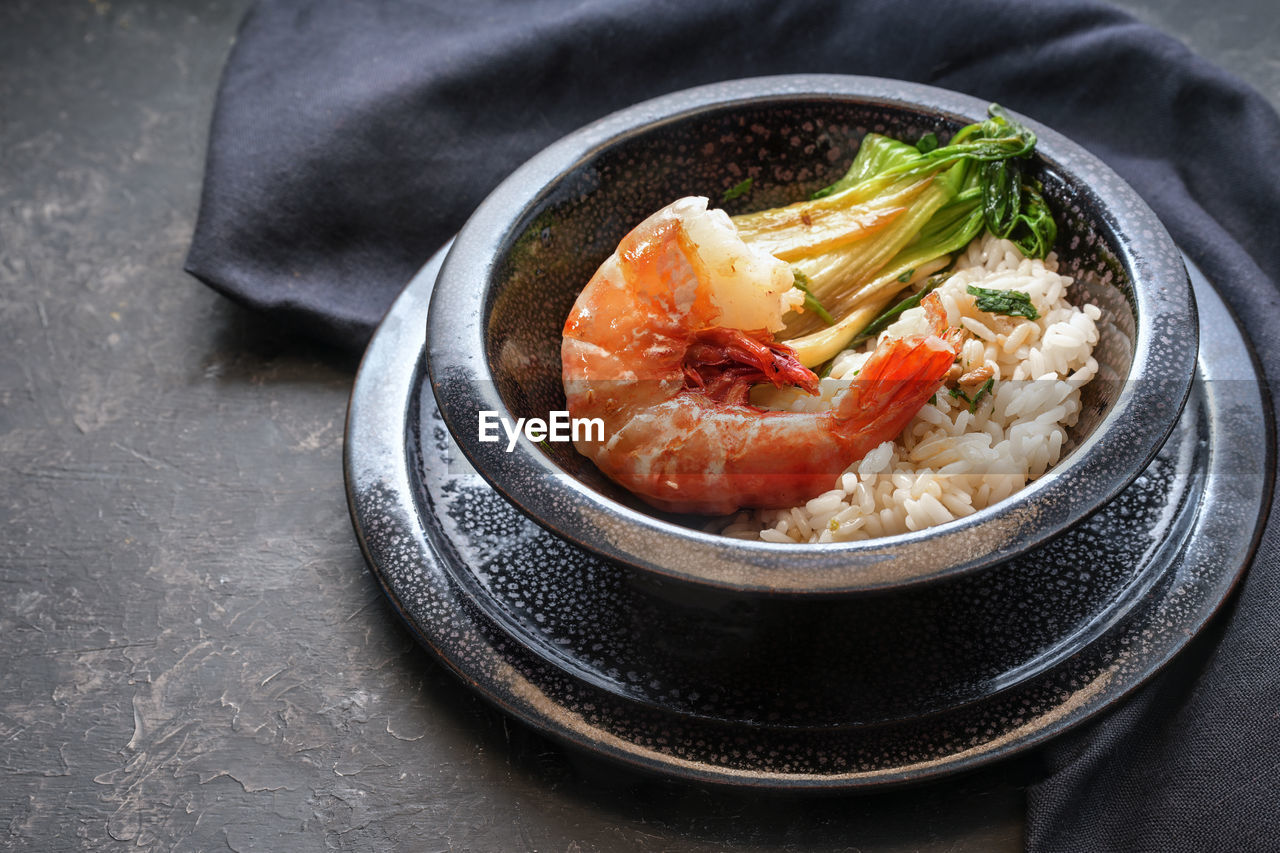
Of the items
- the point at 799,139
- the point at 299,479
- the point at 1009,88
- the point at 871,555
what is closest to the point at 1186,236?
the point at 1009,88

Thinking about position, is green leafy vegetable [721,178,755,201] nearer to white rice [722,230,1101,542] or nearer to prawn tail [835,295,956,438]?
white rice [722,230,1101,542]

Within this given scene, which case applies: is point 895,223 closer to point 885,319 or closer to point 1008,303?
point 885,319

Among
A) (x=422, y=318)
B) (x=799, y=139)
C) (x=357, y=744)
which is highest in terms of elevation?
(x=799, y=139)

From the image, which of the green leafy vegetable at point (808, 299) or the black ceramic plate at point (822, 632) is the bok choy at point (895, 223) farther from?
the black ceramic plate at point (822, 632)

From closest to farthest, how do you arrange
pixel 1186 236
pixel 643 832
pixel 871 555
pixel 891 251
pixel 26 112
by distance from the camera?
Answer: pixel 871 555
pixel 643 832
pixel 891 251
pixel 1186 236
pixel 26 112

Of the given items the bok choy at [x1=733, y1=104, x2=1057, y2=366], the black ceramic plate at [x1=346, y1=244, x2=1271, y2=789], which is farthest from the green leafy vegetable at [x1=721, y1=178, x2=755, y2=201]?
the black ceramic plate at [x1=346, y1=244, x2=1271, y2=789]

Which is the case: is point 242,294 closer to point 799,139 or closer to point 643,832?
point 799,139

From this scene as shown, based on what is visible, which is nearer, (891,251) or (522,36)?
(891,251)

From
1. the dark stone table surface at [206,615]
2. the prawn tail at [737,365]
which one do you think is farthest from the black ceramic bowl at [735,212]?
the dark stone table surface at [206,615]
